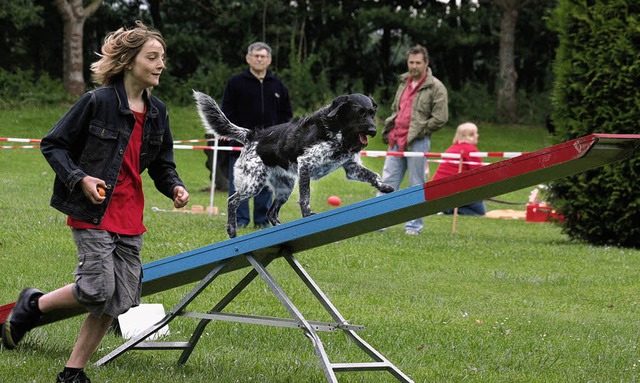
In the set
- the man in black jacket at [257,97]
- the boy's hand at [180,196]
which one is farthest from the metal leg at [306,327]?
the man in black jacket at [257,97]

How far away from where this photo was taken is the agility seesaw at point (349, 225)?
4156 mm

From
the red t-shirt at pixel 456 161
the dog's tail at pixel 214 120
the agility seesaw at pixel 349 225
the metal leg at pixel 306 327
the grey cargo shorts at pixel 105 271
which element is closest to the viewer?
the agility seesaw at pixel 349 225

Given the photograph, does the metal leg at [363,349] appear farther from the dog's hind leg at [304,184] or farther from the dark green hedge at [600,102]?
the dark green hedge at [600,102]

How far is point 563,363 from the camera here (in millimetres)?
5836

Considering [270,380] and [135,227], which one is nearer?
[135,227]

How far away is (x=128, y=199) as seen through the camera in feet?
15.3

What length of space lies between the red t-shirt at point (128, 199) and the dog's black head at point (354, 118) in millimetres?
980

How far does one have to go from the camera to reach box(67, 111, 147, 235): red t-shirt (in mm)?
4578

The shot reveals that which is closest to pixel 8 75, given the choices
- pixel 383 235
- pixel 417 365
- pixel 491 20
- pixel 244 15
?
pixel 244 15

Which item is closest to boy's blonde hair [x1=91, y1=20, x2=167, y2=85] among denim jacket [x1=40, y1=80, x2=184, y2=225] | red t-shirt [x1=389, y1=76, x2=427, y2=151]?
denim jacket [x1=40, y1=80, x2=184, y2=225]

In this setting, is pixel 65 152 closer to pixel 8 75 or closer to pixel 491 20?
pixel 8 75

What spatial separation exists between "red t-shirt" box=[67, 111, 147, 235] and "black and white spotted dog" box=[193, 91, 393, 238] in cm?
93

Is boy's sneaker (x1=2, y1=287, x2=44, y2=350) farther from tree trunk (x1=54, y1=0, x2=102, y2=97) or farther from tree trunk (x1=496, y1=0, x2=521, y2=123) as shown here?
tree trunk (x1=496, y1=0, x2=521, y2=123)

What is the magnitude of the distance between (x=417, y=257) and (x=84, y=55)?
2281 centimetres
